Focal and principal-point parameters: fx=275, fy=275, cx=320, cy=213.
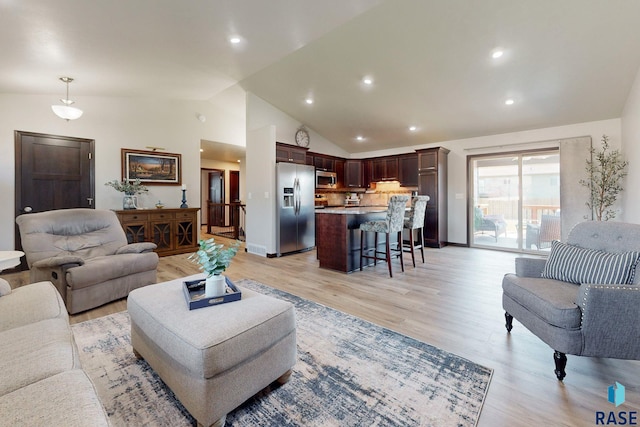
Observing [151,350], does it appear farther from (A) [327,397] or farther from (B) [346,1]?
(B) [346,1]

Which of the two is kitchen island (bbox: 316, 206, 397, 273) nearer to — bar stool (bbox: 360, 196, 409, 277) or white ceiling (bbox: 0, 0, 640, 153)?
bar stool (bbox: 360, 196, 409, 277)

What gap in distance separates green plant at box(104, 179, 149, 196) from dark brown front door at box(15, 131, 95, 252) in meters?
0.32

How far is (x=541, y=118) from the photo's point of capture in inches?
191

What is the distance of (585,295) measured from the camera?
62.0 inches

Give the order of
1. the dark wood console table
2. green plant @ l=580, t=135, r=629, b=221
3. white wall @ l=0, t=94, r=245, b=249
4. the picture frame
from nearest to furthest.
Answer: white wall @ l=0, t=94, r=245, b=249 → green plant @ l=580, t=135, r=629, b=221 → the dark wood console table → the picture frame

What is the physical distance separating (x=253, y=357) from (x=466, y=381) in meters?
1.28

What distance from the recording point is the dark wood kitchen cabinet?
5.96m

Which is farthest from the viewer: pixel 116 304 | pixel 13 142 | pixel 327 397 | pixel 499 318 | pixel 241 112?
pixel 241 112

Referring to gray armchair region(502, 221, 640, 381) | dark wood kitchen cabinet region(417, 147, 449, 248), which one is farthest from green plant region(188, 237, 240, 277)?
dark wood kitchen cabinet region(417, 147, 449, 248)

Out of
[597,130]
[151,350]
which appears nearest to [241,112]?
[151,350]

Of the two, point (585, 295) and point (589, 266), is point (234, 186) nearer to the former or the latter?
point (589, 266)

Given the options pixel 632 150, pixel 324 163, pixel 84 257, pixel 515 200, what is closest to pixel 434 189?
pixel 515 200

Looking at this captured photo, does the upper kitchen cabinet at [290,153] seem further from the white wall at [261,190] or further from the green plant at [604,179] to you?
the green plant at [604,179]

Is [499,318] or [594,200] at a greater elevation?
[594,200]
